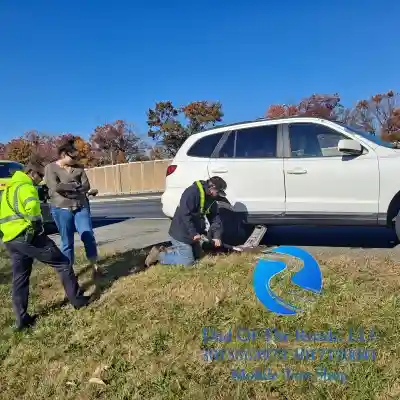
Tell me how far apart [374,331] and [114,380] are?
1.99 meters

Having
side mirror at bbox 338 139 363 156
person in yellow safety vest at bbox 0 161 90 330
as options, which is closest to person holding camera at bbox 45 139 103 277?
person in yellow safety vest at bbox 0 161 90 330

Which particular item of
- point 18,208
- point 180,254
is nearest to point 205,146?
point 180,254

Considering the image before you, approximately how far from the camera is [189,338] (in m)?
3.42

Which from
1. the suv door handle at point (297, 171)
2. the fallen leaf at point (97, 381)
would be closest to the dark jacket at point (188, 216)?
the suv door handle at point (297, 171)

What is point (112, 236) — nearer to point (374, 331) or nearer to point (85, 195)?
point (85, 195)

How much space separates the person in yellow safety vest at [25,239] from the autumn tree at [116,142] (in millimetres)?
48061

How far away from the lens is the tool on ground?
540 centimetres

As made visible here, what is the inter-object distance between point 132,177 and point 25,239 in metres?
32.3

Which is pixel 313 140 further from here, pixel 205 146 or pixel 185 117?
pixel 185 117

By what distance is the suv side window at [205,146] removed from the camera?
6203 mm

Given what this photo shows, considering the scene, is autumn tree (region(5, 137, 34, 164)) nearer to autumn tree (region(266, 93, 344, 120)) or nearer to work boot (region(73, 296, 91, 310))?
autumn tree (region(266, 93, 344, 120))

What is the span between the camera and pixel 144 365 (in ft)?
10.5

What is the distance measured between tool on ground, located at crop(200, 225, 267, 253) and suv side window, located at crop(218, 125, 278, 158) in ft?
3.61

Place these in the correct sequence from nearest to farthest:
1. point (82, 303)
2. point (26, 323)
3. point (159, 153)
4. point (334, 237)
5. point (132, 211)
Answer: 1. point (26, 323)
2. point (82, 303)
3. point (334, 237)
4. point (132, 211)
5. point (159, 153)
